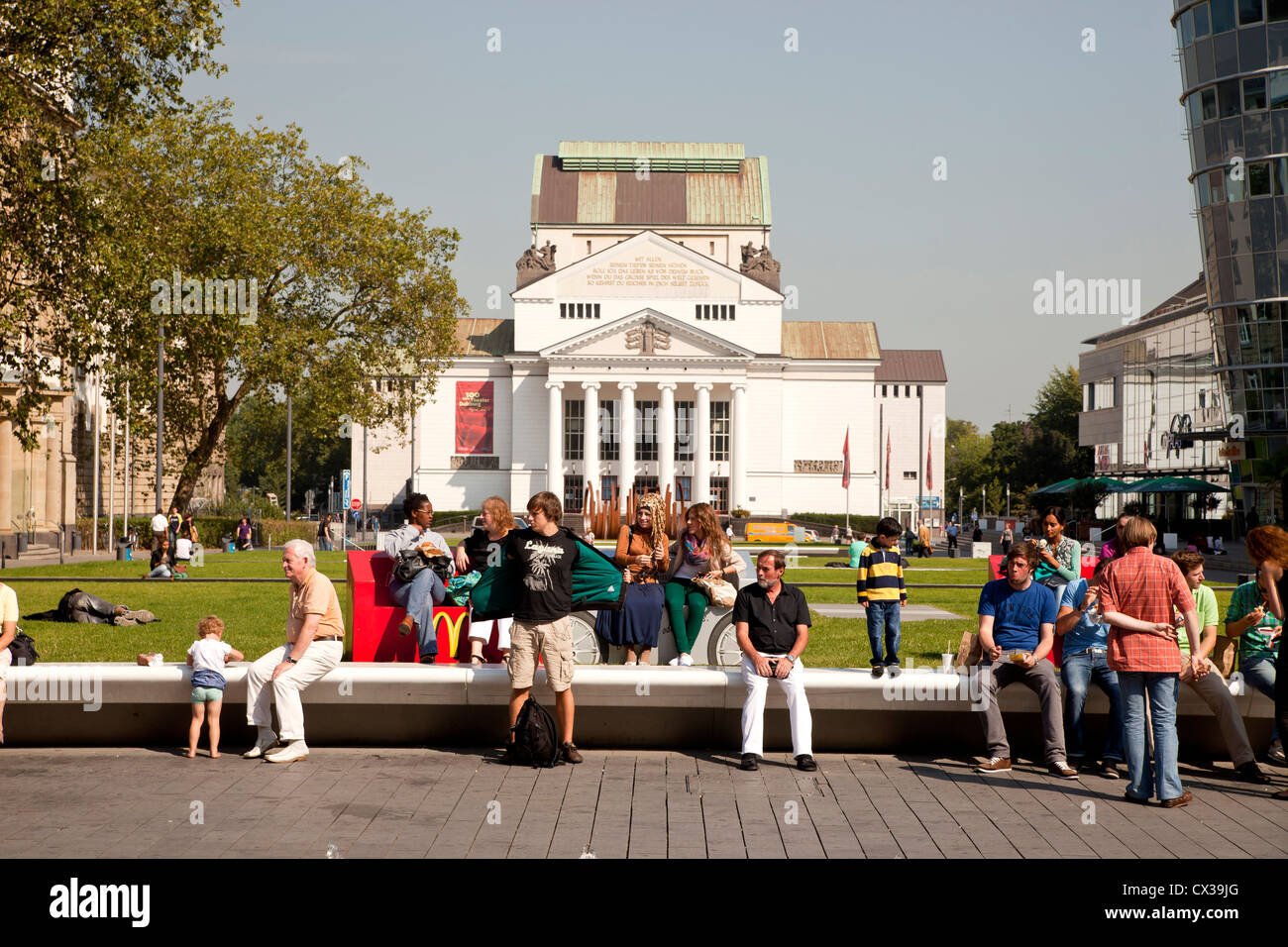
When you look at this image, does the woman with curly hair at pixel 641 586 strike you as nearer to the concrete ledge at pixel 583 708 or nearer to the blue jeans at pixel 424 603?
the concrete ledge at pixel 583 708

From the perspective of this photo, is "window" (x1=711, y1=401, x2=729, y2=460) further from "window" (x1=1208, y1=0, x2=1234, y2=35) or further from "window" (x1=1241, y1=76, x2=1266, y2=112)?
"window" (x1=1208, y1=0, x2=1234, y2=35)

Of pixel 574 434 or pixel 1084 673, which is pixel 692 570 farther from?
pixel 574 434

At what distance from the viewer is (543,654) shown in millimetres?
9547

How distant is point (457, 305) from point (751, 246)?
4812 cm

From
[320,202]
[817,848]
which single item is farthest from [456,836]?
[320,202]

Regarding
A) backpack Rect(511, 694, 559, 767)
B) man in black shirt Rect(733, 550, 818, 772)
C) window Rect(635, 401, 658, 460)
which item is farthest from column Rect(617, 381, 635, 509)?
backpack Rect(511, 694, 559, 767)

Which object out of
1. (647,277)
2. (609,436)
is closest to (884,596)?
(609,436)

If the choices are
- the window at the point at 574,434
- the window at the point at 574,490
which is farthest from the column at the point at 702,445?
the window at the point at 574,434

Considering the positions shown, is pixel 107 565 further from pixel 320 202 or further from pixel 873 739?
pixel 873 739

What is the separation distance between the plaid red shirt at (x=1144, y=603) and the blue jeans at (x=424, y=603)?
538 cm

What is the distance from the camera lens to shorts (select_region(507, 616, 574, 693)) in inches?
372

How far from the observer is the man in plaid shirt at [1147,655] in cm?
835
